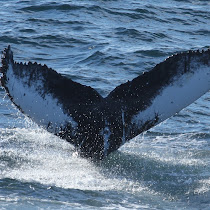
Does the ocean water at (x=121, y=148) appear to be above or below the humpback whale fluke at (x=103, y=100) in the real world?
below

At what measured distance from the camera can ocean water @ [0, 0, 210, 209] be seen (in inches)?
269

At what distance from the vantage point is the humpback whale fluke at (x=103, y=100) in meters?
6.97

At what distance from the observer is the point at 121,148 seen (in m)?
9.03

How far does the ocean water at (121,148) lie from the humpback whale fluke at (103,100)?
0.56m

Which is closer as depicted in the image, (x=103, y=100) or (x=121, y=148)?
(x=103, y=100)

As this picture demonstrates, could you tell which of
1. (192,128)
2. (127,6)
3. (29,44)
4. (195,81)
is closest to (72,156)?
(195,81)

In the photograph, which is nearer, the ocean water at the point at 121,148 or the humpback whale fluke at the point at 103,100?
the ocean water at the point at 121,148

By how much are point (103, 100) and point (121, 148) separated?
6.08ft

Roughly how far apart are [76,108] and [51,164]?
109cm

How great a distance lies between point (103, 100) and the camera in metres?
7.32

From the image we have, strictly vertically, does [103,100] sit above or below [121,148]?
above

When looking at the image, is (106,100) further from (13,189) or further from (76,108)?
(13,189)

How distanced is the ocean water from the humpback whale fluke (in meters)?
0.56

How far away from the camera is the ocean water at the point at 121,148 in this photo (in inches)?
269
